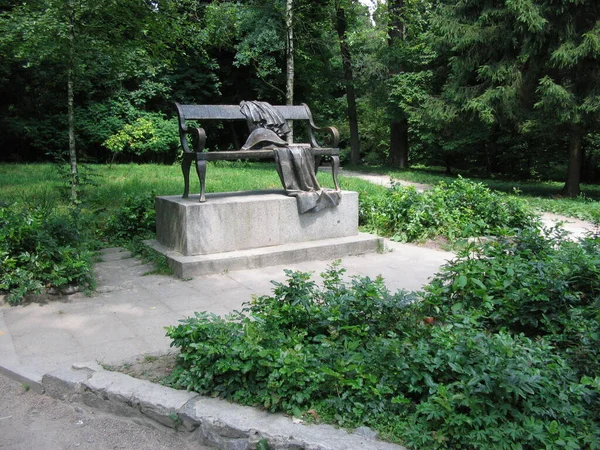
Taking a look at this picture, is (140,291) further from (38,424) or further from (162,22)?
(162,22)

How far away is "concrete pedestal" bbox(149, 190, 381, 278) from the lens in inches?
247

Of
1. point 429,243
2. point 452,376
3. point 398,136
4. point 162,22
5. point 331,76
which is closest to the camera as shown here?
point 452,376

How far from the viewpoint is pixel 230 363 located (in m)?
3.01

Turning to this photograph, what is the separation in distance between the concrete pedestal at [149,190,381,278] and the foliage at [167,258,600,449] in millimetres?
2713

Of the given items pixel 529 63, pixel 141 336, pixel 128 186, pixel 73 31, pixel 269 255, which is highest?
pixel 529 63

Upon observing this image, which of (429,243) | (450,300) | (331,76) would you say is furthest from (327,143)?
(331,76)

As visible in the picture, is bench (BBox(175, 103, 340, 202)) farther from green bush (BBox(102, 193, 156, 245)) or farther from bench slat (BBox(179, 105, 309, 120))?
green bush (BBox(102, 193, 156, 245))

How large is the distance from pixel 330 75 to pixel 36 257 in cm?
2083

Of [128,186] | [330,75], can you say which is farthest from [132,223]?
[330,75]

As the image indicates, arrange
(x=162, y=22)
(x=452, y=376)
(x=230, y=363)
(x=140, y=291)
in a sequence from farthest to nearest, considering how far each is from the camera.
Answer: (x=162, y=22), (x=140, y=291), (x=230, y=363), (x=452, y=376)

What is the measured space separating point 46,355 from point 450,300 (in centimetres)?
290

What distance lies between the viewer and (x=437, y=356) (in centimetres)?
286

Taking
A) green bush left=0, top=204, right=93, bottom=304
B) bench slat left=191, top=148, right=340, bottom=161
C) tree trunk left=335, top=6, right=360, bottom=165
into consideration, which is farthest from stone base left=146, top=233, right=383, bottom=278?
tree trunk left=335, top=6, right=360, bottom=165

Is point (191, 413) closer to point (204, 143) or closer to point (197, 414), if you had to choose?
point (197, 414)
